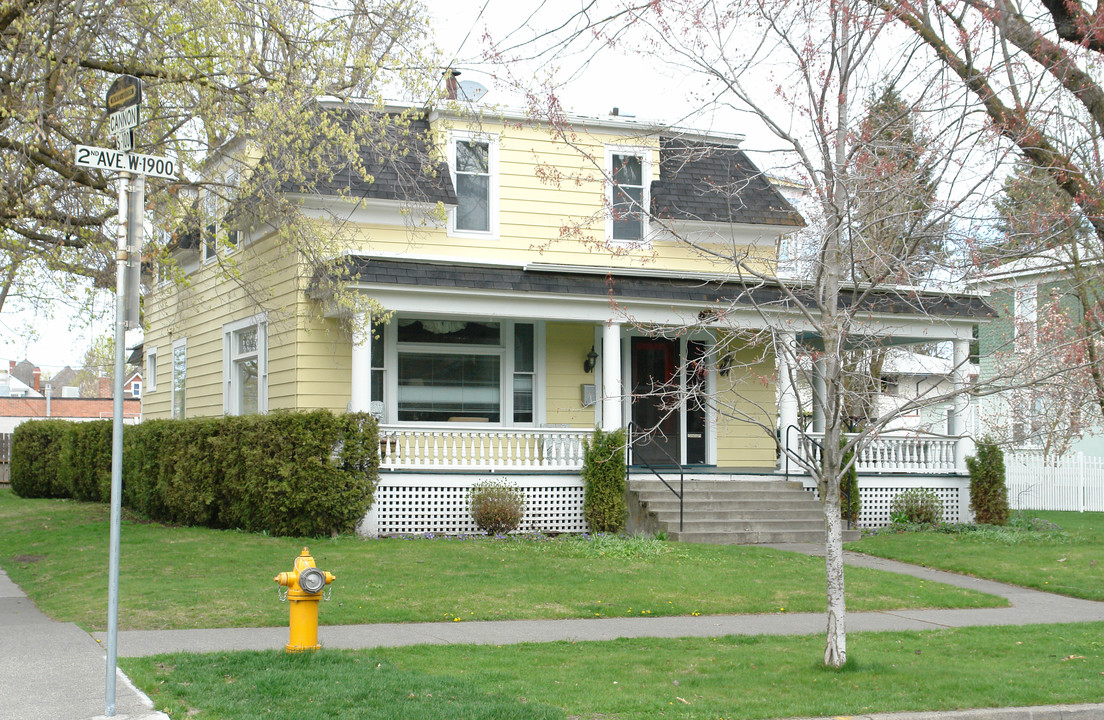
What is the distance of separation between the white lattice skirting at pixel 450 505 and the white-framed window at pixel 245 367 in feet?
11.7

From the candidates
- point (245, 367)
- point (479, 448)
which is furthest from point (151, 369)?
point (479, 448)

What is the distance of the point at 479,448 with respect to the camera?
17172 millimetres

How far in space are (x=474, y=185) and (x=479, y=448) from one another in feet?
15.2

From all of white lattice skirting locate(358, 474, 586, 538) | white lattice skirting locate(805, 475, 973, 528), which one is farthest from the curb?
white lattice skirting locate(805, 475, 973, 528)

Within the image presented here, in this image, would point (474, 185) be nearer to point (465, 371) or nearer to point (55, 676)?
point (465, 371)

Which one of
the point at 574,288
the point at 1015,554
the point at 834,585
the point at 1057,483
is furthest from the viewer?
the point at 1057,483

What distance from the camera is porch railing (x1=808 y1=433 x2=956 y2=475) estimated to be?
736 inches

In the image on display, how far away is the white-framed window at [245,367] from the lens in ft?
60.4

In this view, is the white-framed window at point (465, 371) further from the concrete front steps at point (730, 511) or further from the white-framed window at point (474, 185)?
the concrete front steps at point (730, 511)

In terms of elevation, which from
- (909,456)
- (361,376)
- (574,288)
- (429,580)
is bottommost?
(429,580)

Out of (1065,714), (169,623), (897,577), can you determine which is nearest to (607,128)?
(897,577)

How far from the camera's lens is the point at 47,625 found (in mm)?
9094

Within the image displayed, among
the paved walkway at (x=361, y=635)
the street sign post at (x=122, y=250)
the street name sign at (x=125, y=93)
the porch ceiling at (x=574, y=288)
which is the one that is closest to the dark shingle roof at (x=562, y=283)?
the porch ceiling at (x=574, y=288)

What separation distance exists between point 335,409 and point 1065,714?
1255 centimetres
